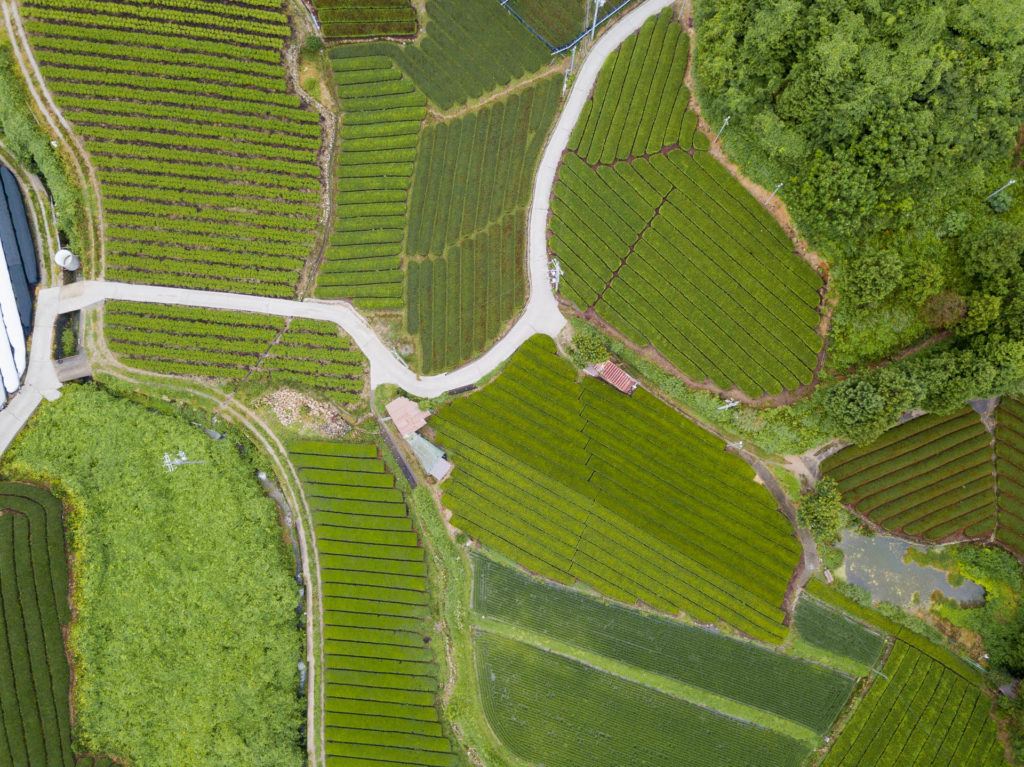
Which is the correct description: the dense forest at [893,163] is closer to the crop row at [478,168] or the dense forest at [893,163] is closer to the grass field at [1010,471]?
the grass field at [1010,471]

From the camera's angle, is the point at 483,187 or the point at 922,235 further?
the point at 483,187

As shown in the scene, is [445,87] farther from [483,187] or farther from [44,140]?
[44,140]

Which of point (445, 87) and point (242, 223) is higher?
point (445, 87)

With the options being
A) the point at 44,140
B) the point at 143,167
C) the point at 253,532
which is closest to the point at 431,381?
the point at 253,532

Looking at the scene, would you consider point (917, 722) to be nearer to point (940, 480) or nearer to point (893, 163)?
point (940, 480)

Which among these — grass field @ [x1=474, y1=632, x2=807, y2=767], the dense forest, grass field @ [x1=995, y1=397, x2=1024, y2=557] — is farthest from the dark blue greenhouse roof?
grass field @ [x1=995, y1=397, x2=1024, y2=557]

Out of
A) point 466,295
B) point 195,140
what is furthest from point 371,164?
point 195,140

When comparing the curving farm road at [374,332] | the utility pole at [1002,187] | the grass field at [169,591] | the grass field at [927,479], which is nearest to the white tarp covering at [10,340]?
Answer: the curving farm road at [374,332]
